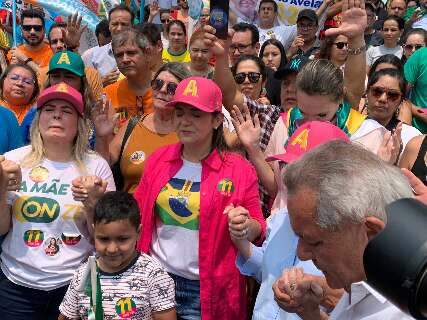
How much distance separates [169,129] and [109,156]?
41 centimetres

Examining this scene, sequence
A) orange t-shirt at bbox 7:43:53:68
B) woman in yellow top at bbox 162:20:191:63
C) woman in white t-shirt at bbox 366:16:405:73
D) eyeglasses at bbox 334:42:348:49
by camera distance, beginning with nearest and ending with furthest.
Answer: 1. eyeglasses at bbox 334:42:348:49
2. orange t-shirt at bbox 7:43:53:68
3. woman in yellow top at bbox 162:20:191:63
4. woman in white t-shirt at bbox 366:16:405:73

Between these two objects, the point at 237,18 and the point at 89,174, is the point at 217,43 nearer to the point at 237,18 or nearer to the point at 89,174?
the point at 89,174

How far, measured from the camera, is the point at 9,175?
9.57ft

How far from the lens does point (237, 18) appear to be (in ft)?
26.8

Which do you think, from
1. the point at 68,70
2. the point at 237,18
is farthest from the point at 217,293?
the point at 237,18

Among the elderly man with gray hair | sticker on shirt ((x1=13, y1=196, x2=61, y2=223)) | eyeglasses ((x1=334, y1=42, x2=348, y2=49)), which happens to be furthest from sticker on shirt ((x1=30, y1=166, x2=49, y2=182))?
eyeglasses ((x1=334, y1=42, x2=348, y2=49))

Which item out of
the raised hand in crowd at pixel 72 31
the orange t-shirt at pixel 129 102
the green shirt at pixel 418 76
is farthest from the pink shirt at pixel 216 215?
the green shirt at pixel 418 76

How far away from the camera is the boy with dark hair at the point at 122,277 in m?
2.82

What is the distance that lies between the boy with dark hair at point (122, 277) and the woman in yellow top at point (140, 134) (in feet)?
2.03

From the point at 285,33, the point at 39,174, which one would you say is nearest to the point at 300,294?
the point at 39,174

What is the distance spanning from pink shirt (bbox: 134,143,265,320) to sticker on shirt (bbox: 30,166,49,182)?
0.51 m

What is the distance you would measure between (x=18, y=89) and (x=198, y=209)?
2022 millimetres

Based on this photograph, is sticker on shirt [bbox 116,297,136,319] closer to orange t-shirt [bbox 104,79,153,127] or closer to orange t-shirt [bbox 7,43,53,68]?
orange t-shirt [bbox 104,79,153,127]

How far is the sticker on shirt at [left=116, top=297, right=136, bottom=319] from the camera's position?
2801 mm
